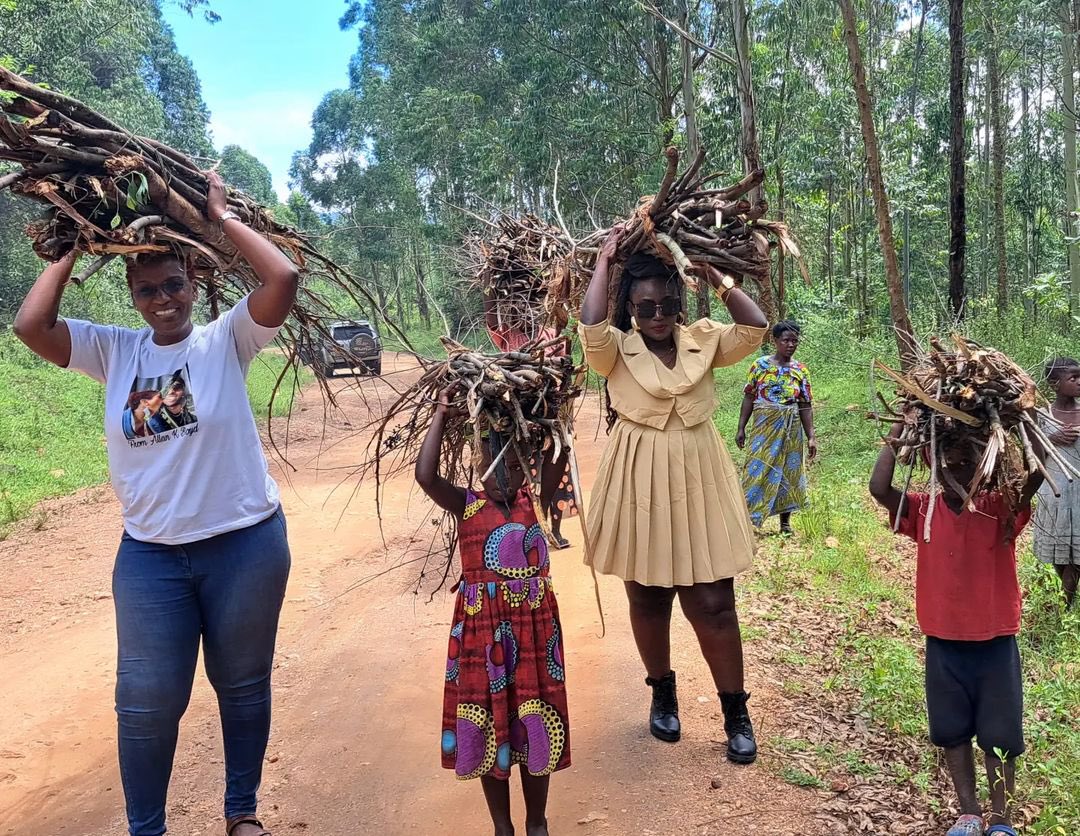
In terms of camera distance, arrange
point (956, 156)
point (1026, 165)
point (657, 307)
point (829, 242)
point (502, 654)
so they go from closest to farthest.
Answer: point (502, 654) → point (657, 307) → point (956, 156) → point (1026, 165) → point (829, 242)

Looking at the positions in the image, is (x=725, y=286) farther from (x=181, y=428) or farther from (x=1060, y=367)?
(x=1060, y=367)

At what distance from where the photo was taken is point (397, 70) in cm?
2588

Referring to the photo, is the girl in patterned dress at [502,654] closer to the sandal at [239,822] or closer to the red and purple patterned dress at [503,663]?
the red and purple patterned dress at [503,663]

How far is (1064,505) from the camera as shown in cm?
434

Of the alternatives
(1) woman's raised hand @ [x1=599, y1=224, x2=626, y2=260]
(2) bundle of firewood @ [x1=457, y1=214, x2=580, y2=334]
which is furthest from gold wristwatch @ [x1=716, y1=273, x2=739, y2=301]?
(2) bundle of firewood @ [x1=457, y1=214, x2=580, y2=334]

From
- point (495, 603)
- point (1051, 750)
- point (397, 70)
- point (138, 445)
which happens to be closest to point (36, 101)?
point (138, 445)

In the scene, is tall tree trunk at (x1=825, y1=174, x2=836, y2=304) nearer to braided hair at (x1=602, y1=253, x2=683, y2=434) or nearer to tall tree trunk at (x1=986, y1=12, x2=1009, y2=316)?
tall tree trunk at (x1=986, y1=12, x2=1009, y2=316)

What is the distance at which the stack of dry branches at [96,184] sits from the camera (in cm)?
210

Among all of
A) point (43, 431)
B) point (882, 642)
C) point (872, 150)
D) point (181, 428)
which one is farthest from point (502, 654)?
point (43, 431)

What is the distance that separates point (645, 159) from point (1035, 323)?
10594 millimetres

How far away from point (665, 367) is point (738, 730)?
4.60 feet

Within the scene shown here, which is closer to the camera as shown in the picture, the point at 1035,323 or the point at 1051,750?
the point at 1051,750

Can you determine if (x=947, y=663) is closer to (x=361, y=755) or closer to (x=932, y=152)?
(x=361, y=755)

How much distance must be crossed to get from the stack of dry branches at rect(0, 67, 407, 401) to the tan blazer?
52.7 inches
